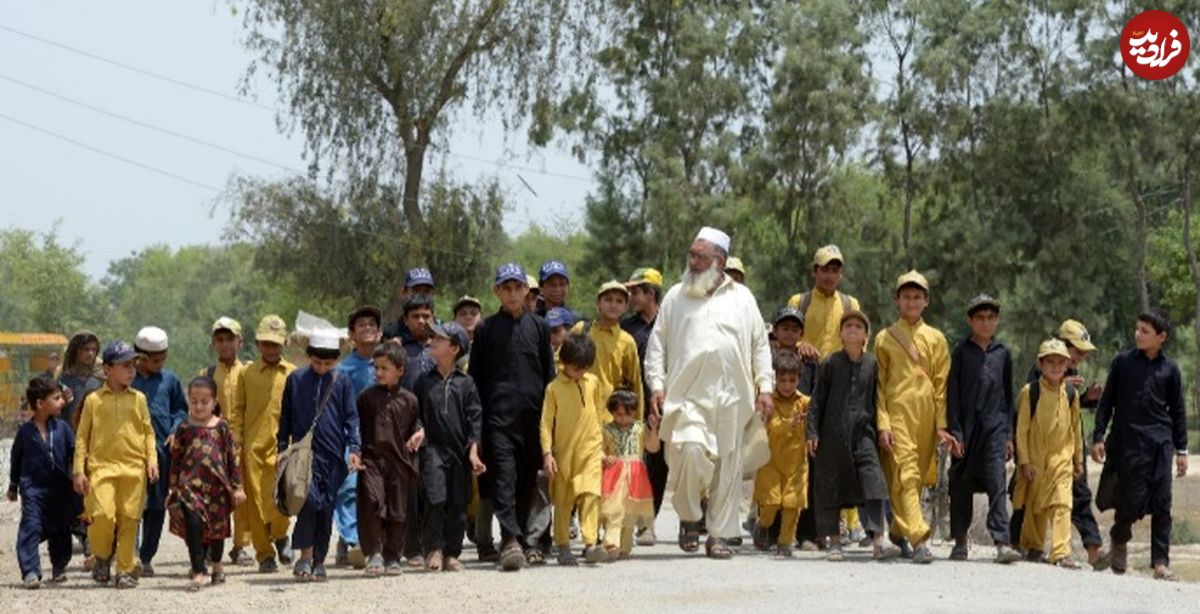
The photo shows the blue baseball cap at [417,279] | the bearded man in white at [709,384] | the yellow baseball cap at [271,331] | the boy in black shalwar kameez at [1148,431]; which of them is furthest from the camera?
the blue baseball cap at [417,279]

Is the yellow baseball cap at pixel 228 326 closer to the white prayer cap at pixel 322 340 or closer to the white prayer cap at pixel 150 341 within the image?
the white prayer cap at pixel 150 341

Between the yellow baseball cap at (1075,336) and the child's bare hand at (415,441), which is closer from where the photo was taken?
the child's bare hand at (415,441)

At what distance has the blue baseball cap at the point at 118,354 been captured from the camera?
38.8 feet

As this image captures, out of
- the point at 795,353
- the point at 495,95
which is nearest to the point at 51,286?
the point at 495,95

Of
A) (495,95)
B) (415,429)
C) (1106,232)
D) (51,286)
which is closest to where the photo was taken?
(415,429)

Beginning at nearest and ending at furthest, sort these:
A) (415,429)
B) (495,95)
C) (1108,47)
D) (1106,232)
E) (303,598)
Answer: (303,598), (415,429), (495,95), (1108,47), (1106,232)

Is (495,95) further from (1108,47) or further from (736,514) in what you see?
(736,514)

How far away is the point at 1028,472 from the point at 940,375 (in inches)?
34.1

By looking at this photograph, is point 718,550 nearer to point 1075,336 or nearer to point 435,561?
point 435,561

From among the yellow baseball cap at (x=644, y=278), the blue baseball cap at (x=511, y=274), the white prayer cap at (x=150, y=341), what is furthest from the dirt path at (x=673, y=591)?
the yellow baseball cap at (x=644, y=278)

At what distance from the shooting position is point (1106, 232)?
53438 mm

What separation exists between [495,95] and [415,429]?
102ft

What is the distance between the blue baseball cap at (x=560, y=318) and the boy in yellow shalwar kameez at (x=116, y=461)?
3310 mm

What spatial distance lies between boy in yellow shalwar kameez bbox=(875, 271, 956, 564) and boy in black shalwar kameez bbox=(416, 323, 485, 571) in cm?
257
